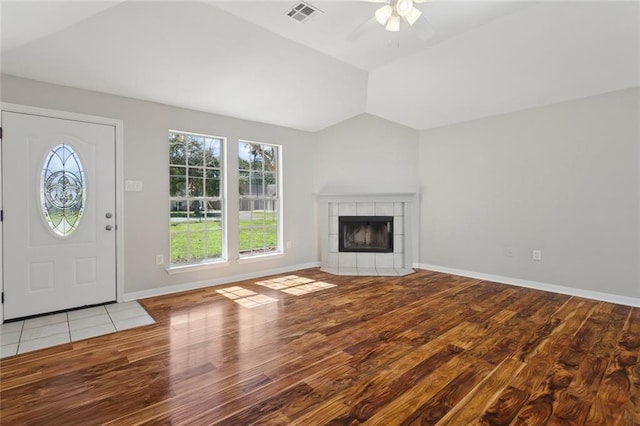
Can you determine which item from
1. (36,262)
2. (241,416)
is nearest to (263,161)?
(36,262)

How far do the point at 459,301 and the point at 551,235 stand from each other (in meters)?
1.61

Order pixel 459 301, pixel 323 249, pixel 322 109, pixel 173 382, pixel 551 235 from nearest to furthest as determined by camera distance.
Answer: pixel 173 382 < pixel 459 301 < pixel 551 235 < pixel 322 109 < pixel 323 249

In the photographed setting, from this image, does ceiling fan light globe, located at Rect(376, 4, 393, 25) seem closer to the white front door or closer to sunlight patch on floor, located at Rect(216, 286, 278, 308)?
sunlight patch on floor, located at Rect(216, 286, 278, 308)

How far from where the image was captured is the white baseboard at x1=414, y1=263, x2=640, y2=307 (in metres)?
3.48

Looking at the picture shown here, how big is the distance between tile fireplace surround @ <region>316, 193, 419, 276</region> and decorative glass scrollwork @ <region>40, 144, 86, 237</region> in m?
3.40

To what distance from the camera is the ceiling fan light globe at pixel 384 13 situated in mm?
2383

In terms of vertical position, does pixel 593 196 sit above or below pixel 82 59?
below

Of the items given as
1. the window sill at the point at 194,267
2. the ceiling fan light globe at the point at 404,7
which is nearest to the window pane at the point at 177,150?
the window sill at the point at 194,267

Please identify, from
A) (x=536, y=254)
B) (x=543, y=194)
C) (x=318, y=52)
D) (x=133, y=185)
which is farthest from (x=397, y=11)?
(x=536, y=254)

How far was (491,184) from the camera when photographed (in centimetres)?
455

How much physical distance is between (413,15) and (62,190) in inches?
149

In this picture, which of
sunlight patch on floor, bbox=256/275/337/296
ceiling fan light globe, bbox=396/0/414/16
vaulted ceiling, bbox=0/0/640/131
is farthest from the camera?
sunlight patch on floor, bbox=256/275/337/296

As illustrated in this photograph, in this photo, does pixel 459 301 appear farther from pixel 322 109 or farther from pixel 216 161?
pixel 216 161

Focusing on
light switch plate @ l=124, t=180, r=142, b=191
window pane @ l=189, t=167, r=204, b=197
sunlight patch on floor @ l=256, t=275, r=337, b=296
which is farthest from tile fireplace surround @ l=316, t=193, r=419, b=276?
light switch plate @ l=124, t=180, r=142, b=191
